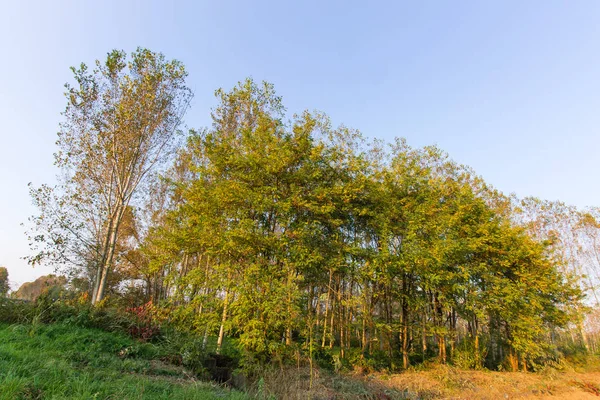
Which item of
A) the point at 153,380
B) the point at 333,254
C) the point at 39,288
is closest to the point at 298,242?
the point at 333,254

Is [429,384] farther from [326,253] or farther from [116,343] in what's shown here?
[116,343]

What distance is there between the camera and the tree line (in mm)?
8766

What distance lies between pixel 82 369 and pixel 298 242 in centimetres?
574

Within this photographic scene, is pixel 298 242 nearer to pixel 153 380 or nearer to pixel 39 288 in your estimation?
pixel 153 380

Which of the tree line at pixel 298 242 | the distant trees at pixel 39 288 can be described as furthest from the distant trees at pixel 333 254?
the distant trees at pixel 39 288

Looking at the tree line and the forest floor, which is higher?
the tree line

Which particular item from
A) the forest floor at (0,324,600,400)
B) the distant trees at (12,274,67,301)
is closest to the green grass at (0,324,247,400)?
the forest floor at (0,324,600,400)

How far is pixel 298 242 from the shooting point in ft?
30.0

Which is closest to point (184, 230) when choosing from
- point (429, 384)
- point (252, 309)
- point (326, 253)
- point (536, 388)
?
point (252, 309)

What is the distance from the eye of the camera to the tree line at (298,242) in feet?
28.8

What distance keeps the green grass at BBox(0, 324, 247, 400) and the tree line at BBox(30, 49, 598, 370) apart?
203cm

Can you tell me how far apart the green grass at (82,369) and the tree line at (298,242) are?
79.9 inches

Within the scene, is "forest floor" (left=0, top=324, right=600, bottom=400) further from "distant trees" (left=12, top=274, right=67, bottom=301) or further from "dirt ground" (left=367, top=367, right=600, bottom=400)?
"distant trees" (left=12, top=274, right=67, bottom=301)

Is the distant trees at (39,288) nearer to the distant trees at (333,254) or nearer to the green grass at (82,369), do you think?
the green grass at (82,369)
